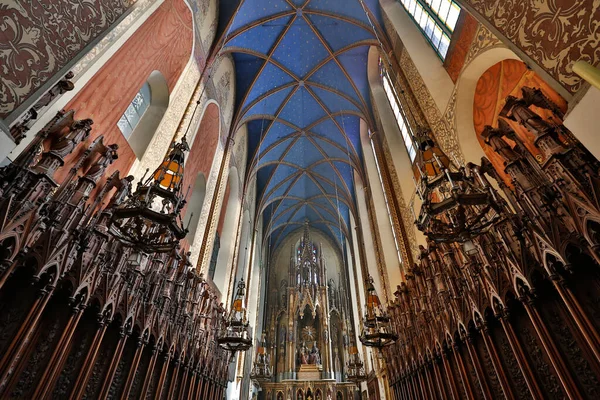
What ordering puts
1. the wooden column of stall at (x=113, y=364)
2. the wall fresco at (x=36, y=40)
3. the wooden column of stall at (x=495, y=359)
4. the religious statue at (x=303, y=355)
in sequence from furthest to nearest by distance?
1. the religious statue at (x=303, y=355)
2. the wooden column of stall at (x=113, y=364)
3. the wooden column of stall at (x=495, y=359)
4. the wall fresco at (x=36, y=40)

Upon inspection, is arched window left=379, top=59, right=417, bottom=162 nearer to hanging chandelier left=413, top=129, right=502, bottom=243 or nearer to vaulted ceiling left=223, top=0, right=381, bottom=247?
vaulted ceiling left=223, top=0, right=381, bottom=247

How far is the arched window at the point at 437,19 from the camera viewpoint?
22.5 ft

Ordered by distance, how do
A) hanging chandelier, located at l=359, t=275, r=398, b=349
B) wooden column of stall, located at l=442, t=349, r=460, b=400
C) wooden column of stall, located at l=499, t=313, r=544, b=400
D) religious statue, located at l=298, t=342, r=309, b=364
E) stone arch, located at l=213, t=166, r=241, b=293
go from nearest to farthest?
wooden column of stall, located at l=499, t=313, r=544, b=400 < wooden column of stall, located at l=442, t=349, r=460, b=400 < hanging chandelier, located at l=359, t=275, r=398, b=349 < stone arch, located at l=213, t=166, r=241, b=293 < religious statue, located at l=298, t=342, r=309, b=364

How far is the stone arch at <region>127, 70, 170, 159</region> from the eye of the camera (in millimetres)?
6867

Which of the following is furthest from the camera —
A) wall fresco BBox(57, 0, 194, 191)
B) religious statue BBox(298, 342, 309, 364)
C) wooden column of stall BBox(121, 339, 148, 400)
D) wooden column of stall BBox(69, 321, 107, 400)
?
religious statue BBox(298, 342, 309, 364)

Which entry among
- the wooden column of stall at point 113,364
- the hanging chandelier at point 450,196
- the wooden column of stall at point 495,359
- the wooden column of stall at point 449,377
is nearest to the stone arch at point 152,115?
the wooden column of stall at point 113,364

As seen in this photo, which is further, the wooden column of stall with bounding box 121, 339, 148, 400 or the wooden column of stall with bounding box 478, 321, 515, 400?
the wooden column of stall with bounding box 121, 339, 148, 400

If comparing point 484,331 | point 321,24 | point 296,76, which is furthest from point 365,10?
point 484,331

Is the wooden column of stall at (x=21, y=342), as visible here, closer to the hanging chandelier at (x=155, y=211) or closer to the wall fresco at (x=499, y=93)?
the hanging chandelier at (x=155, y=211)

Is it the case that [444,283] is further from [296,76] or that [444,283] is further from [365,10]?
[296,76]

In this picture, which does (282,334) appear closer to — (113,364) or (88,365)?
(113,364)

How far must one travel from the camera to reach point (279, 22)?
39.4 ft

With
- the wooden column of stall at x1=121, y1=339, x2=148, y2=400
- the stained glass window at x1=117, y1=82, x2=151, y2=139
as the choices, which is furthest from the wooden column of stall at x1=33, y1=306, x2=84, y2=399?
the stained glass window at x1=117, y1=82, x2=151, y2=139

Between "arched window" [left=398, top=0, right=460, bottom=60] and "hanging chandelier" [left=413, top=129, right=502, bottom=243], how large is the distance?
4199mm
